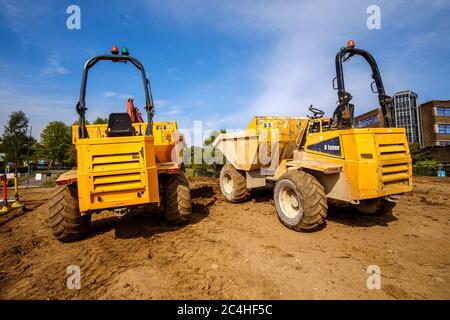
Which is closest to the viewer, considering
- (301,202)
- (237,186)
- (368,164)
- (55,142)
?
(368,164)

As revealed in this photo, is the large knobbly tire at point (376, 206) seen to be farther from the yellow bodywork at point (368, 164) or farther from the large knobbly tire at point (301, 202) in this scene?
the large knobbly tire at point (301, 202)

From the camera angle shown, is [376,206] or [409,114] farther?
[409,114]

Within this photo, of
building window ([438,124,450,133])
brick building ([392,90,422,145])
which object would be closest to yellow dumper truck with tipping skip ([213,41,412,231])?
brick building ([392,90,422,145])

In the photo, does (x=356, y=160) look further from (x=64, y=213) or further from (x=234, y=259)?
(x=64, y=213)

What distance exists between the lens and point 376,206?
18.0ft

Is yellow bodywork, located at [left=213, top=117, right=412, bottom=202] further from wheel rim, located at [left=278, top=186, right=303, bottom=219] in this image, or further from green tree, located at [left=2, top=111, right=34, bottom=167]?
green tree, located at [left=2, top=111, right=34, bottom=167]

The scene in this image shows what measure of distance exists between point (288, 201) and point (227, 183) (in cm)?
335

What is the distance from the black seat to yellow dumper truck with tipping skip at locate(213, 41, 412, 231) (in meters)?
3.29

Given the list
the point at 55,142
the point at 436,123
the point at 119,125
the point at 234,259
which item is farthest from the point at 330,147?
the point at 55,142

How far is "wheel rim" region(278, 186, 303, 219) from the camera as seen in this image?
5374 millimetres

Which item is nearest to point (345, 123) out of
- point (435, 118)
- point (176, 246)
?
point (176, 246)
